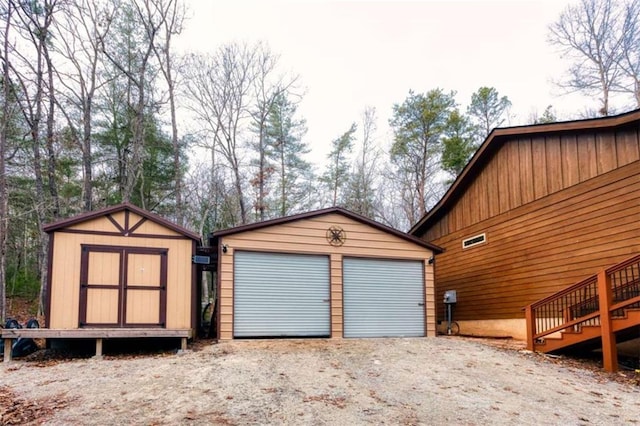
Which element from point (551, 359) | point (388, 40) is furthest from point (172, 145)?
point (551, 359)

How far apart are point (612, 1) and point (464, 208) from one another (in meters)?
11.7

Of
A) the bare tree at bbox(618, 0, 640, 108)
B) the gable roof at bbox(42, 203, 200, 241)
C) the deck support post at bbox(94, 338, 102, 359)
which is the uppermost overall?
the bare tree at bbox(618, 0, 640, 108)

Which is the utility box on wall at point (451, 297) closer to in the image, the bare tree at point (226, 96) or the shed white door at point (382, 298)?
the shed white door at point (382, 298)

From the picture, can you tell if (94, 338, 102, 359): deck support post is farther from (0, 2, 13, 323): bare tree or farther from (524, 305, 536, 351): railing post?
(524, 305, 536, 351): railing post

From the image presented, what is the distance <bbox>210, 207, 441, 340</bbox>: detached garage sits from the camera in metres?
8.86

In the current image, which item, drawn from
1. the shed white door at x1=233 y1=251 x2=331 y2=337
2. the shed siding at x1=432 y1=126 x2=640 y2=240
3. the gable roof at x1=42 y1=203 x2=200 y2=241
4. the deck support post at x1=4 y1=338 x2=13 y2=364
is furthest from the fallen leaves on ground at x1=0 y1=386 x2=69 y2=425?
the shed siding at x1=432 y1=126 x2=640 y2=240

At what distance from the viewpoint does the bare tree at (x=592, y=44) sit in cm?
1680

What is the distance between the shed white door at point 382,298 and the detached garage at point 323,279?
0.02 meters

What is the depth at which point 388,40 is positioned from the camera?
51.9 feet

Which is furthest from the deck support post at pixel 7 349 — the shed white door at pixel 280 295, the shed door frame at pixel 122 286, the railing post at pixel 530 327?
the railing post at pixel 530 327

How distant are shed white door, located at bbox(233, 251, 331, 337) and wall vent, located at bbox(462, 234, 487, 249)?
15.3 ft

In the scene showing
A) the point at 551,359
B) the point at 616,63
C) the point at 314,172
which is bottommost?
the point at 551,359

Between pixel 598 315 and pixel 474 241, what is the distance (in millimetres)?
5121

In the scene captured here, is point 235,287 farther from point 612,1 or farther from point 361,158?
point 612,1
